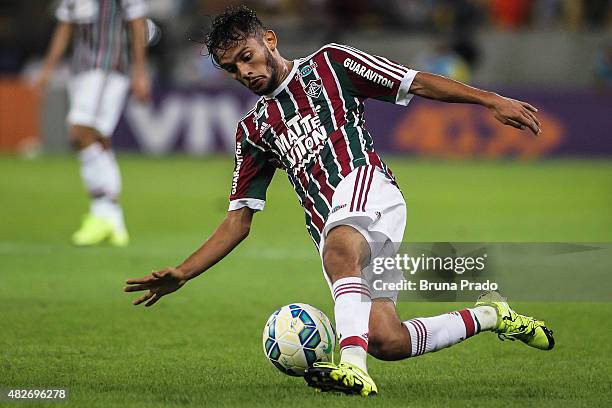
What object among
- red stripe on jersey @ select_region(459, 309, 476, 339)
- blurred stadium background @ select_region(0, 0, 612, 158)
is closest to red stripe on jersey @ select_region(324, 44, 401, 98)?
red stripe on jersey @ select_region(459, 309, 476, 339)

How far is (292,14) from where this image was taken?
22.7 m

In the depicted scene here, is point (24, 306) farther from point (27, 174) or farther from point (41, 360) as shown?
point (27, 174)

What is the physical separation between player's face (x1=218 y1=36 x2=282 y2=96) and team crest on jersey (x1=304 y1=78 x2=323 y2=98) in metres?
0.17

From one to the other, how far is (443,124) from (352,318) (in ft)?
49.1

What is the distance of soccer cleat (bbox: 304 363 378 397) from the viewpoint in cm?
444

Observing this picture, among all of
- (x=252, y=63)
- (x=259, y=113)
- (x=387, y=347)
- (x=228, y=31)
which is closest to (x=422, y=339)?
(x=387, y=347)

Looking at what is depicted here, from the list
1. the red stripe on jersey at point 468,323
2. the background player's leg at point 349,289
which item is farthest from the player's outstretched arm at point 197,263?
the red stripe on jersey at point 468,323

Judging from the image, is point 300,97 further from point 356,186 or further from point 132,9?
point 132,9

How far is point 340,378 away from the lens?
175 inches

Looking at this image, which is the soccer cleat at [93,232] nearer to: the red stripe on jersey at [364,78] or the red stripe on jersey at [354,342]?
the red stripe on jersey at [364,78]

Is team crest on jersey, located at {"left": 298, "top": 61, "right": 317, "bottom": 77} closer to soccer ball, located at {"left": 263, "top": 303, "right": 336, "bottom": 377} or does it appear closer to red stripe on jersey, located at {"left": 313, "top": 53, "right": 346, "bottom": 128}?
red stripe on jersey, located at {"left": 313, "top": 53, "right": 346, "bottom": 128}

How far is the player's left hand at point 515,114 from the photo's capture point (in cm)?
468

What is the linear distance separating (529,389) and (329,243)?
988 millimetres

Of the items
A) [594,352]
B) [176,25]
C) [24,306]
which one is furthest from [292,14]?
[594,352]
